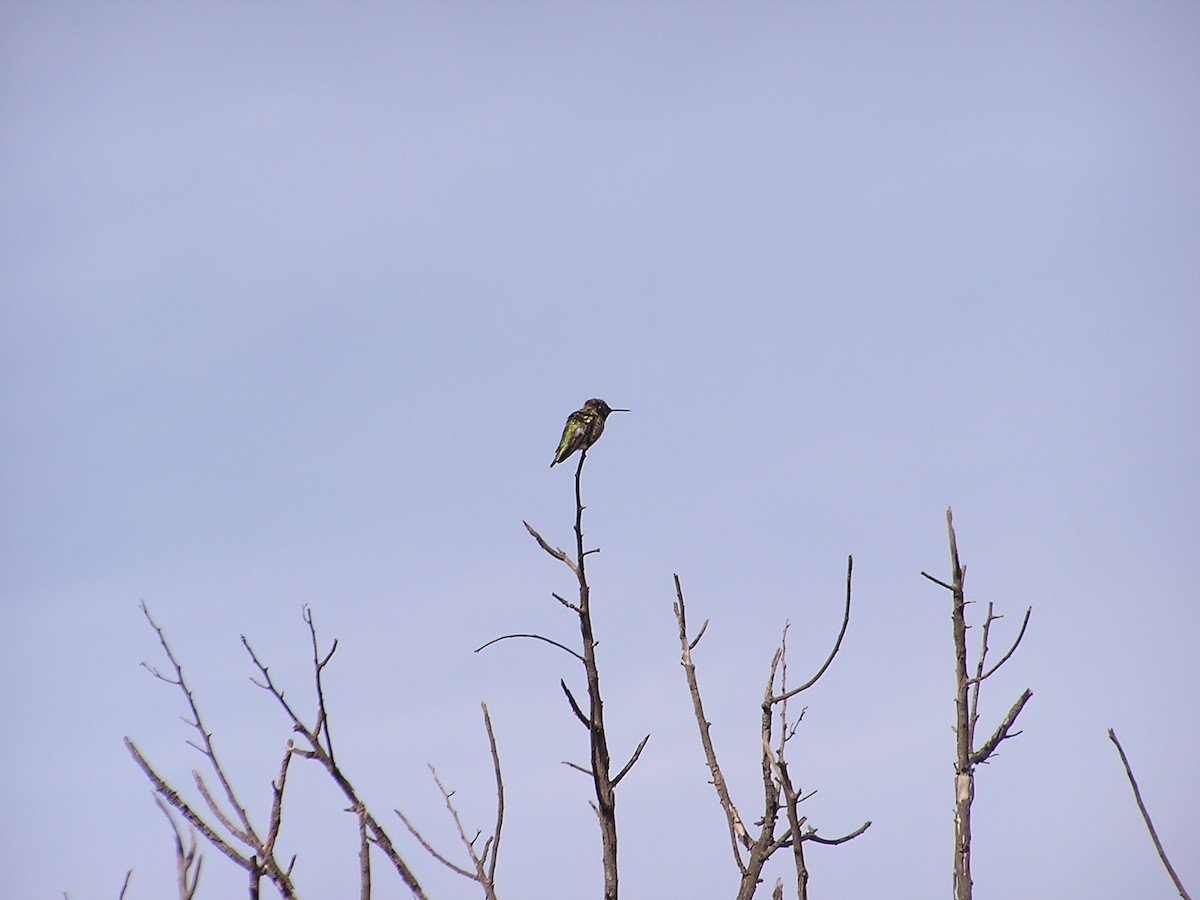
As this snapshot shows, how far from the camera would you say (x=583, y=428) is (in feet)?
54.4

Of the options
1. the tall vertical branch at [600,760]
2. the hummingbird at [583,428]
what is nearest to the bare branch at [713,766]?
the tall vertical branch at [600,760]

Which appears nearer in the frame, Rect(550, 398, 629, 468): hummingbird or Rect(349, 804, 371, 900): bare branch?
Rect(349, 804, 371, 900): bare branch

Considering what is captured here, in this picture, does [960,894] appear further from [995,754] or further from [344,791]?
[344,791]

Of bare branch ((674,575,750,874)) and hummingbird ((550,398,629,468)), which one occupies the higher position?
hummingbird ((550,398,629,468))

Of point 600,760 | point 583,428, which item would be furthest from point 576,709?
point 583,428

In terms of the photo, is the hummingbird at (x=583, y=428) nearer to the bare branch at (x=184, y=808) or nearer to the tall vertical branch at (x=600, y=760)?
the tall vertical branch at (x=600, y=760)

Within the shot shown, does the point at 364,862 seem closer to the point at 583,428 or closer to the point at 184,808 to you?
the point at 184,808

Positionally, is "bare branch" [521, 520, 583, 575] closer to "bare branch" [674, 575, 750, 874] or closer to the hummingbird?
"bare branch" [674, 575, 750, 874]

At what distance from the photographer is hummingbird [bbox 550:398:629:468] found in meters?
16.4

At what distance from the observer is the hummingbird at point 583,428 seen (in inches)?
647

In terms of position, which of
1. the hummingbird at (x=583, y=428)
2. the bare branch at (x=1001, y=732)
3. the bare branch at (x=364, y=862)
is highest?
the hummingbird at (x=583, y=428)

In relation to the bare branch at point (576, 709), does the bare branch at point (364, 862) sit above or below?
below

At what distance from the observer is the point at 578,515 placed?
7750 millimetres

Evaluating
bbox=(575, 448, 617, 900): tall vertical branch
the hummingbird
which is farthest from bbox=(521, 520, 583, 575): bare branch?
the hummingbird
